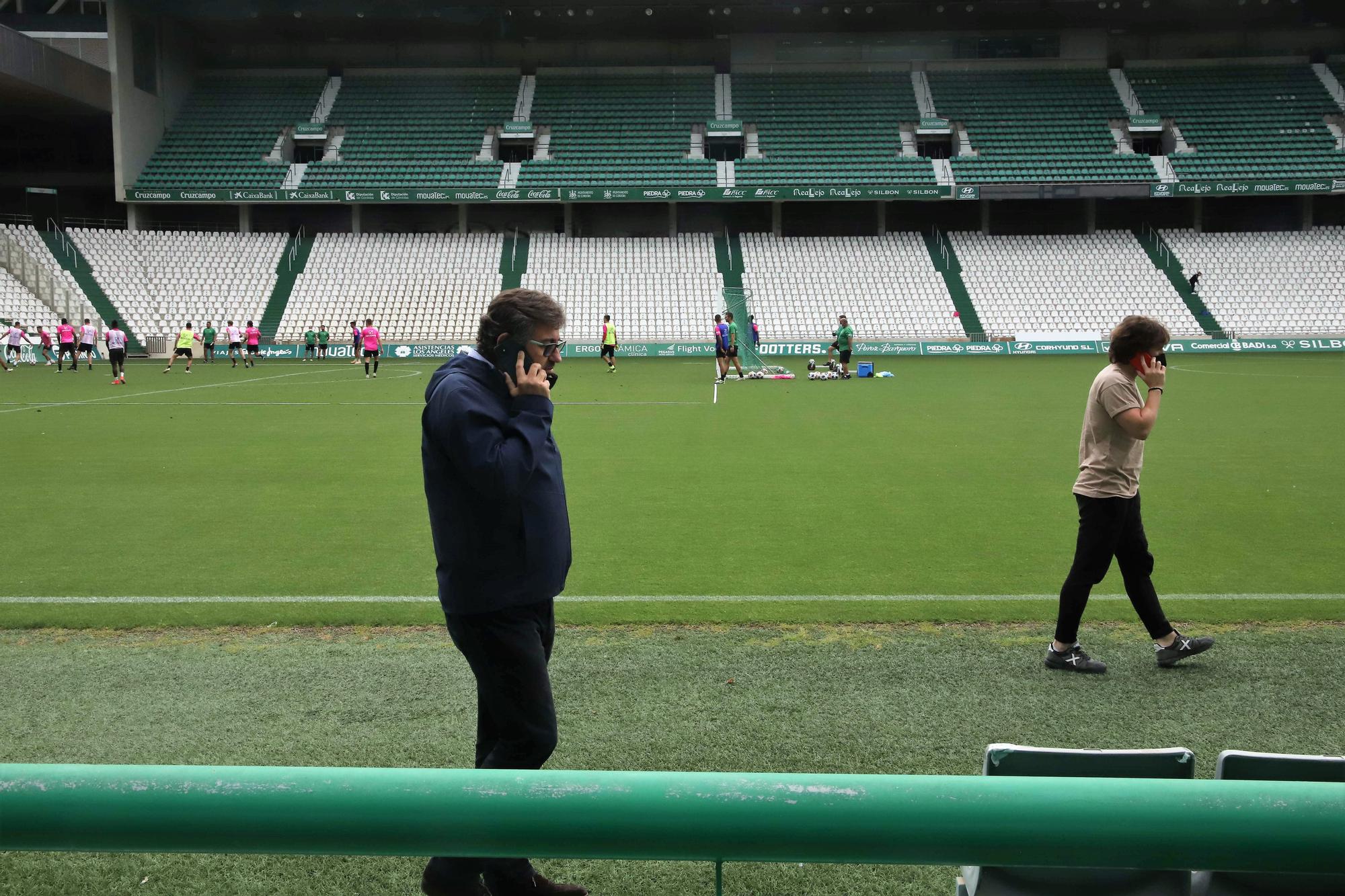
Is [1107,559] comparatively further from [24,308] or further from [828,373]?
[24,308]

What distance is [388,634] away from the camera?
21.1 feet

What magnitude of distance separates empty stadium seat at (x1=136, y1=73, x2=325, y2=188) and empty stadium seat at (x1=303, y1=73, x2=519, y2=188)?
75.9 inches

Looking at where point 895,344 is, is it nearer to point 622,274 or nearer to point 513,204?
point 622,274

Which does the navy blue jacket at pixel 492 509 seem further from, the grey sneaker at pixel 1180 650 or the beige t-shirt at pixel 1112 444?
the grey sneaker at pixel 1180 650

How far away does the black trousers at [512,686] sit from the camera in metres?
3.33

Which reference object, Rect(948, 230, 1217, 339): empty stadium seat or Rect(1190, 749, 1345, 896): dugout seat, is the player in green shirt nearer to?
Rect(948, 230, 1217, 339): empty stadium seat

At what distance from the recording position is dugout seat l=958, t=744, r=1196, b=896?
2.16 metres

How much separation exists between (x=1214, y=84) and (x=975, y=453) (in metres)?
45.5

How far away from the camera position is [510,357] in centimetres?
332

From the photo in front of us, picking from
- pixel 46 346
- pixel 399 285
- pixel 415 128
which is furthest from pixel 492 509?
pixel 415 128

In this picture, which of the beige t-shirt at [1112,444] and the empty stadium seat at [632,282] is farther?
the empty stadium seat at [632,282]

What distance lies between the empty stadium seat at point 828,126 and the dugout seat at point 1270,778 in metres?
44.0

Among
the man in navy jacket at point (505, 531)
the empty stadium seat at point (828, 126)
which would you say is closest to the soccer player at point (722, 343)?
the empty stadium seat at point (828, 126)

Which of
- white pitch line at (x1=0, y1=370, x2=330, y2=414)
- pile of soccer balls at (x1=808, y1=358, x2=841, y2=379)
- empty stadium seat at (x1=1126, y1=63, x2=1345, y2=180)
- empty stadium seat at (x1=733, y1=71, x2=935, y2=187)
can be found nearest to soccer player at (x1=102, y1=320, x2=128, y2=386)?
white pitch line at (x1=0, y1=370, x2=330, y2=414)
